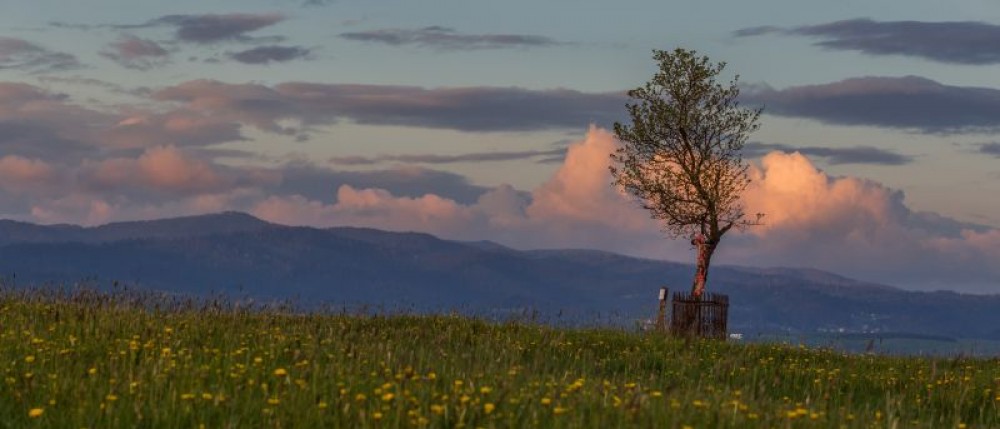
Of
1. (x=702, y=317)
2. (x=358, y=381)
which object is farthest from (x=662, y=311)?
(x=358, y=381)

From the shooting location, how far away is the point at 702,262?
141 ft

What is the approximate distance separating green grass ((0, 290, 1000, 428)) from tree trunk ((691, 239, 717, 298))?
650 inches

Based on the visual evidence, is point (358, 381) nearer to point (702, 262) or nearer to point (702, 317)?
point (702, 317)

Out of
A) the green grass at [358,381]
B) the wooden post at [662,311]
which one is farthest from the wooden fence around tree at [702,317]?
the green grass at [358,381]

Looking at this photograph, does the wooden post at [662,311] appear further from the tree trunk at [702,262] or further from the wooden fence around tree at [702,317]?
the tree trunk at [702,262]

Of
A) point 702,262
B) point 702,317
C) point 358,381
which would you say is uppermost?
point 702,262

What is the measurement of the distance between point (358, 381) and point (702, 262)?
102 feet

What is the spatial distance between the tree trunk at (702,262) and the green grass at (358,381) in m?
16.5

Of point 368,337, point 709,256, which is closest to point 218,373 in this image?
point 368,337

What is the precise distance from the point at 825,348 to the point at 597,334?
18.7 feet

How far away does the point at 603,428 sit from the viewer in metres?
10.5

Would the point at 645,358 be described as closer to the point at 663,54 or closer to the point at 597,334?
the point at 597,334

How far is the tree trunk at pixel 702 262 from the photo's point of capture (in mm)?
42656

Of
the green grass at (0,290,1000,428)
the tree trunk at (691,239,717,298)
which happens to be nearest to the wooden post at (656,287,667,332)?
the tree trunk at (691,239,717,298)
